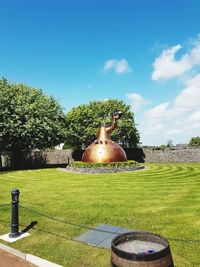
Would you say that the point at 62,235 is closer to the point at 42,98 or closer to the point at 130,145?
the point at 42,98

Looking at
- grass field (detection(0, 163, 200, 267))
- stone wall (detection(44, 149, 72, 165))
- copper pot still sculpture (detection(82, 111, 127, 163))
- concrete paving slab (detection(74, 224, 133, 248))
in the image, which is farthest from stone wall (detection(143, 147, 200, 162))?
concrete paving slab (detection(74, 224, 133, 248))

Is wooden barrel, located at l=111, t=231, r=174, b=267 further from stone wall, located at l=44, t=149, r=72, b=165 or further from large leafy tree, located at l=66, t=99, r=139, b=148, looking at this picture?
large leafy tree, located at l=66, t=99, r=139, b=148

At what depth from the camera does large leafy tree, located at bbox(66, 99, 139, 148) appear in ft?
183

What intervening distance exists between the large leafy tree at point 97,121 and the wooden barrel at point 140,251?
1951 inches

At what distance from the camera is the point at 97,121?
184 ft

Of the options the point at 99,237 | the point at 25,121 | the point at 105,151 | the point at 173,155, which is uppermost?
the point at 25,121

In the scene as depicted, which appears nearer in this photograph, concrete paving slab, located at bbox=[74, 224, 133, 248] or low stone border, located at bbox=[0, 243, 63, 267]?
low stone border, located at bbox=[0, 243, 63, 267]

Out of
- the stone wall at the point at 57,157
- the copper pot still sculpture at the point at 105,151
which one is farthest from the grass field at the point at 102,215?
the stone wall at the point at 57,157

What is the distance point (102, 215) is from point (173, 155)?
35.7 m

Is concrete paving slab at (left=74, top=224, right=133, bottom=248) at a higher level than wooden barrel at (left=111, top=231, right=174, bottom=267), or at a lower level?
lower

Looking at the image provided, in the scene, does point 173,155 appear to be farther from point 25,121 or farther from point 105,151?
point 25,121

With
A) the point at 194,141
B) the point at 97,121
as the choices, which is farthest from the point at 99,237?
the point at 194,141

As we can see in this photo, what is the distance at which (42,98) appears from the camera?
34.7 meters

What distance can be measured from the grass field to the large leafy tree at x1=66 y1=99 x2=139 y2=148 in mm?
39315
